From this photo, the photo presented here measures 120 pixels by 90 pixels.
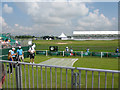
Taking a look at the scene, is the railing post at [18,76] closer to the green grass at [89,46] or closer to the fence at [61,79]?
the fence at [61,79]

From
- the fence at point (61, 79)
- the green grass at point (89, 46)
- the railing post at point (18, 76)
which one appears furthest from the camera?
the green grass at point (89, 46)

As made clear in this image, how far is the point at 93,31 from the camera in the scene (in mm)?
89750

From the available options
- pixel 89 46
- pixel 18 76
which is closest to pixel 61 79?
pixel 18 76

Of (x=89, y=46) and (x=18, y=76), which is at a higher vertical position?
(x=18, y=76)

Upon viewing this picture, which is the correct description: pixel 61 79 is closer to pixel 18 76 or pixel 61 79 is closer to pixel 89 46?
pixel 18 76

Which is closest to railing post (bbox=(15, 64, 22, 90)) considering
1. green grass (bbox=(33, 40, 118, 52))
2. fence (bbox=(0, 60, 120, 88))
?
fence (bbox=(0, 60, 120, 88))

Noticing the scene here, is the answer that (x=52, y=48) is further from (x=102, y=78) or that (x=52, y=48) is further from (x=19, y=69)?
(x=19, y=69)

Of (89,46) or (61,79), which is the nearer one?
(61,79)

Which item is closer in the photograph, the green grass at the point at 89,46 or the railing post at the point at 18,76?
the railing post at the point at 18,76

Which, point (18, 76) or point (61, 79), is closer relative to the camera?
point (61, 79)

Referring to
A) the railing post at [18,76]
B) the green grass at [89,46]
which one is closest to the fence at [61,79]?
the railing post at [18,76]

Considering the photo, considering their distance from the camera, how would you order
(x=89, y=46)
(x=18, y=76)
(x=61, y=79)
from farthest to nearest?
(x=89, y=46) → (x=18, y=76) → (x=61, y=79)

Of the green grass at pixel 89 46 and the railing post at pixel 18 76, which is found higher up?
the railing post at pixel 18 76

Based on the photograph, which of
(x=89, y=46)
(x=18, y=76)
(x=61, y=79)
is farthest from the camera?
(x=89, y=46)
